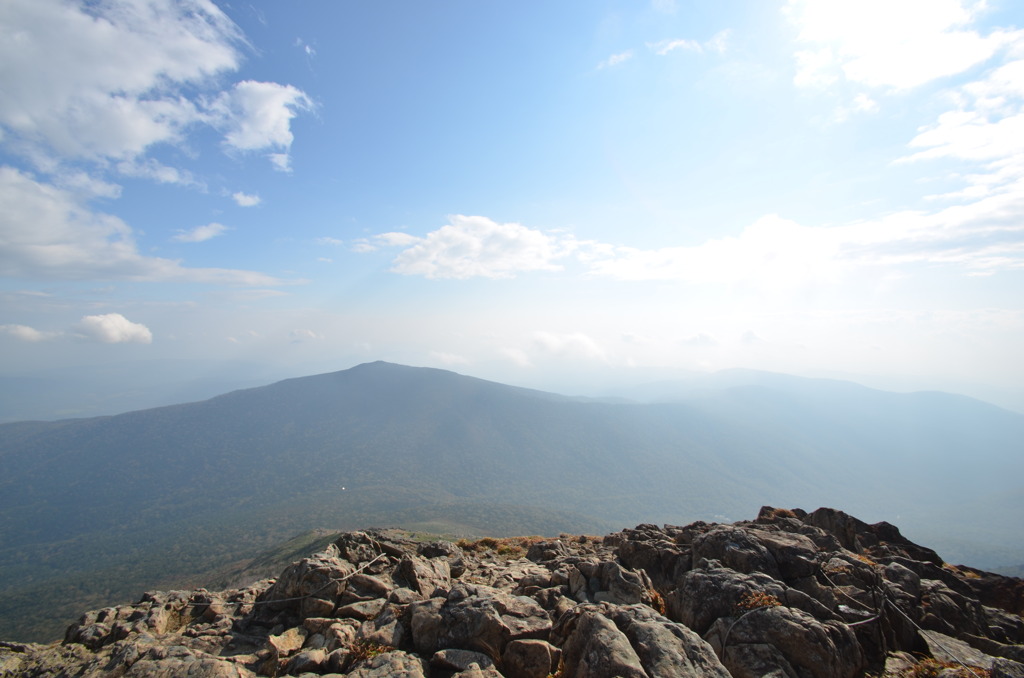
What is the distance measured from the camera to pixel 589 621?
11.1m

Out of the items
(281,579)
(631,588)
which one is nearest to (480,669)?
(631,588)

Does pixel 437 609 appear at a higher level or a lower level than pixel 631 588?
higher

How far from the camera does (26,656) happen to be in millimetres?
14305

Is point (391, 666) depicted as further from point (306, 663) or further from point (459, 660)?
point (306, 663)

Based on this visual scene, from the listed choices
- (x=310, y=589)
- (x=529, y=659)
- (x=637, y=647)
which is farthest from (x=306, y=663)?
(x=637, y=647)

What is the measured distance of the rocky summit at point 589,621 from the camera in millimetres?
10516

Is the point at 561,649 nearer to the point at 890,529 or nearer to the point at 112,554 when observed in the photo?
the point at 890,529

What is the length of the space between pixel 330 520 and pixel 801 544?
214m

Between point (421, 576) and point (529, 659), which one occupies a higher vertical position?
point (529, 659)

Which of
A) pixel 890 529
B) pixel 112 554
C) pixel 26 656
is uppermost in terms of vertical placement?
pixel 26 656

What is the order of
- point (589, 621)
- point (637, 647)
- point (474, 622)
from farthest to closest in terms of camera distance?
point (474, 622), point (589, 621), point (637, 647)

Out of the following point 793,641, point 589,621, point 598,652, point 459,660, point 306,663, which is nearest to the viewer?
point 598,652

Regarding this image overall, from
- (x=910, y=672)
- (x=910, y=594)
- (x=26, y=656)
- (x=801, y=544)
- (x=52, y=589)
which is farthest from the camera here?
(x=52, y=589)

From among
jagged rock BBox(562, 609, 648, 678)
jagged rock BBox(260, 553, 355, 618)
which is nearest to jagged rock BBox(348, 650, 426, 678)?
jagged rock BBox(562, 609, 648, 678)
